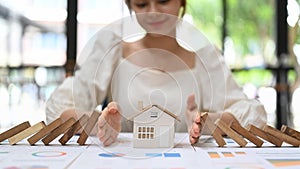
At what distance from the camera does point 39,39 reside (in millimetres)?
3096

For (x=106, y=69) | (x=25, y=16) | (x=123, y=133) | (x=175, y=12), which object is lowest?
(x=123, y=133)

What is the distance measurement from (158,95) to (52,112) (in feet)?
0.96

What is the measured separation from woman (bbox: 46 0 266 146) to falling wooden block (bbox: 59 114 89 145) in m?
0.06

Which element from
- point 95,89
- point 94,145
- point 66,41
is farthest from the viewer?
point 66,41

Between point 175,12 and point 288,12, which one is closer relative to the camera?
point 175,12

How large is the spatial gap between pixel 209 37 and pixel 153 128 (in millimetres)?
2310

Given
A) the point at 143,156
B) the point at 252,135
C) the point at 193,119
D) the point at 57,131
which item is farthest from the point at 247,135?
the point at 57,131

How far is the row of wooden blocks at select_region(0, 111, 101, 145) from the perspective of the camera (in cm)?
67

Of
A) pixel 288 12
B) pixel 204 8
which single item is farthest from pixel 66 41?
pixel 288 12

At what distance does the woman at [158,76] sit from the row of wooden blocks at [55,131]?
2.6 inches

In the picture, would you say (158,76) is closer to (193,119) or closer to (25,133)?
(193,119)

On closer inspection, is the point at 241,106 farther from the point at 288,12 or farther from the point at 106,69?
the point at 288,12

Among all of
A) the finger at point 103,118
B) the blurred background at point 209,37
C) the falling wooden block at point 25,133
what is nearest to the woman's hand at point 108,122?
the finger at point 103,118

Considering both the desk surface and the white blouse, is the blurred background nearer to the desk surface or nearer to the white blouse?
the white blouse
